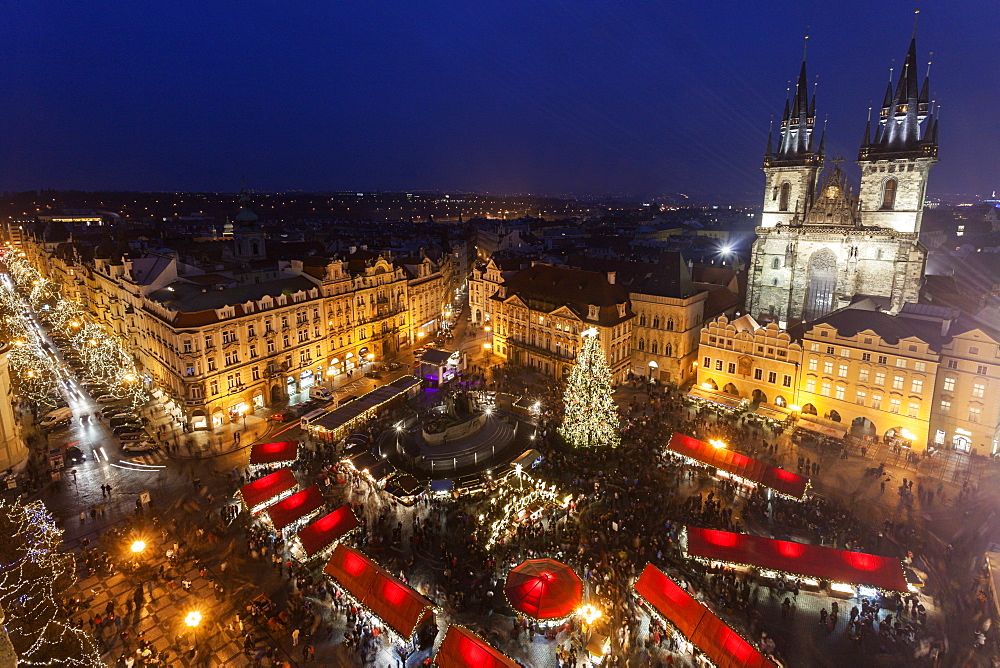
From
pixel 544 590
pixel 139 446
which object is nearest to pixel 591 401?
pixel 544 590

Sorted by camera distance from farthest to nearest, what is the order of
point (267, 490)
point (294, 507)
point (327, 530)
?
point (267, 490)
point (294, 507)
point (327, 530)

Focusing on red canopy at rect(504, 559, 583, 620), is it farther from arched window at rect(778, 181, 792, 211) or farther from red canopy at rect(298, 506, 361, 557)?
arched window at rect(778, 181, 792, 211)

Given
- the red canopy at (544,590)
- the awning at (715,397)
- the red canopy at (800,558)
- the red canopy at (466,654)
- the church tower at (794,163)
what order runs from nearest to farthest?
1. the red canopy at (466,654)
2. the red canopy at (544,590)
3. the red canopy at (800,558)
4. the awning at (715,397)
5. the church tower at (794,163)

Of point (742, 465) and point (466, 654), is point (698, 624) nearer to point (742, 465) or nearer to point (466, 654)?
point (466, 654)

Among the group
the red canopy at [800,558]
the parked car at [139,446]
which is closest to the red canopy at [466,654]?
the red canopy at [800,558]

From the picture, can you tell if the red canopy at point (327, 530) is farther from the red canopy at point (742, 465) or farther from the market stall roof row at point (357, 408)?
the red canopy at point (742, 465)
